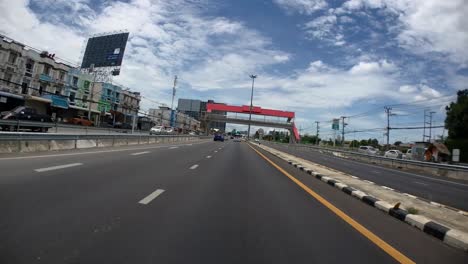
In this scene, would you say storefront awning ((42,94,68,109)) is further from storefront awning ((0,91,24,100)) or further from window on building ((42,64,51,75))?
storefront awning ((0,91,24,100))

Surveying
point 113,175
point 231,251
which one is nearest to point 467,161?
point 113,175

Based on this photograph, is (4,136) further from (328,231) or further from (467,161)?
(467,161)

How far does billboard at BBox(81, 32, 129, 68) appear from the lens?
65894 millimetres

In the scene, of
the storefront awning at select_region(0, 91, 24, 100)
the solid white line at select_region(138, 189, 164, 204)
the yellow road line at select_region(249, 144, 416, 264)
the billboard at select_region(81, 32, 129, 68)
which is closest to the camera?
the yellow road line at select_region(249, 144, 416, 264)

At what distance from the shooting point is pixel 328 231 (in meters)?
6.50

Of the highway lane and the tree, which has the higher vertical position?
the tree

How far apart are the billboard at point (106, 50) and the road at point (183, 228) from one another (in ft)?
194

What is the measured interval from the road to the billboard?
59.1m

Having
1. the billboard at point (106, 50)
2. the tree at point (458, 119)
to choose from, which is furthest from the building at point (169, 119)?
the tree at point (458, 119)

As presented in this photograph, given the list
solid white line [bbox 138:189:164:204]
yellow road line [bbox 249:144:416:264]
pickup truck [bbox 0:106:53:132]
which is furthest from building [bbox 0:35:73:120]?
yellow road line [bbox 249:144:416:264]

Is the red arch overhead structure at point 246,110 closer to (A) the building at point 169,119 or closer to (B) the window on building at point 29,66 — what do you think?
(A) the building at point 169,119

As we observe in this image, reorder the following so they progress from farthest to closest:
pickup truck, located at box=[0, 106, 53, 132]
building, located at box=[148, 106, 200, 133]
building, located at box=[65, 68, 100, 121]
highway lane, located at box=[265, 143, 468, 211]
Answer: building, located at box=[148, 106, 200, 133] → building, located at box=[65, 68, 100, 121] → pickup truck, located at box=[0, 106, 53, 132] → highway lane, located at box=[265, 143, 468, 211]

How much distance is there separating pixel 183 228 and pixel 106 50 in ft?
220

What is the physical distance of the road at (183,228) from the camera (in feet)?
15.6
